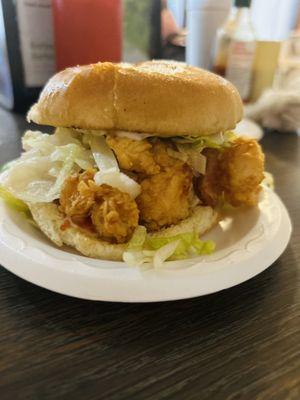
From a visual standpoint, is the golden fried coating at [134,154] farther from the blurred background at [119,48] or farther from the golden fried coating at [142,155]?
the blurred background at [119,48]

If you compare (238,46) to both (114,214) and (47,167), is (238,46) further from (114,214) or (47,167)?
(114,214)

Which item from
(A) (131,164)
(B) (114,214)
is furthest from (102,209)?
(A) (131,164)

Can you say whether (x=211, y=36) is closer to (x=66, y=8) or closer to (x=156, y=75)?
(x=66, y=8)

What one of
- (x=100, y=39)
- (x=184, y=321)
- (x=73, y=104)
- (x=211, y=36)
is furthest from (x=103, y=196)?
(x=211, y=36)

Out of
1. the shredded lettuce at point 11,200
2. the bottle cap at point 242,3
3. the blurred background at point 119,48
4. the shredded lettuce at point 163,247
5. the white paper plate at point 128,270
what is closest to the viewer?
the white paper plate at point 128,270

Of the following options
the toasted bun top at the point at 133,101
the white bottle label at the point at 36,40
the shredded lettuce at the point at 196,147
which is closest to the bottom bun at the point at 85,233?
the shredded lettuce at the point at 196,147
